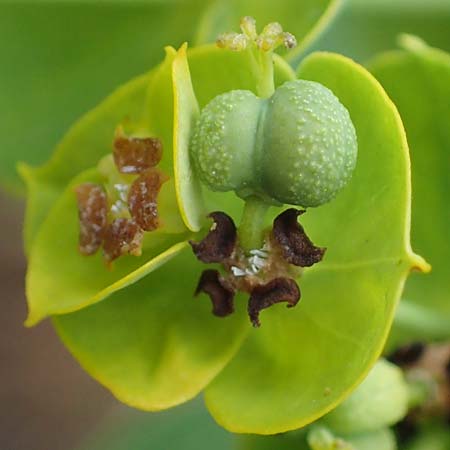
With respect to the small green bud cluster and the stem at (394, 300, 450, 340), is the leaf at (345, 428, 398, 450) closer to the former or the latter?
the stem at (394, 300, 450, 340)

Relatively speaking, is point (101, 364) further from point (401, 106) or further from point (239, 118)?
point (401, 106)

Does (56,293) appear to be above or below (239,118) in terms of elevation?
below

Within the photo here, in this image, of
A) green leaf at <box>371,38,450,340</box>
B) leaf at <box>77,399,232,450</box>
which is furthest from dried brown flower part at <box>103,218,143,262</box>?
leaf at <box>77,399,232,450</box>

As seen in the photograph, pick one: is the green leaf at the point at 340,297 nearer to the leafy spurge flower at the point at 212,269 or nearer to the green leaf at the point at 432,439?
the leafy spurge flower at the point at 212,269

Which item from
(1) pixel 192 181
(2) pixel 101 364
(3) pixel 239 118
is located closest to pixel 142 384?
(2) pixel 101 364

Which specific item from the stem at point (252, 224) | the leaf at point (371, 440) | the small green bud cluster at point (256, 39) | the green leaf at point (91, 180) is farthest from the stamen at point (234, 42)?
the leaf at point (371, 440)
